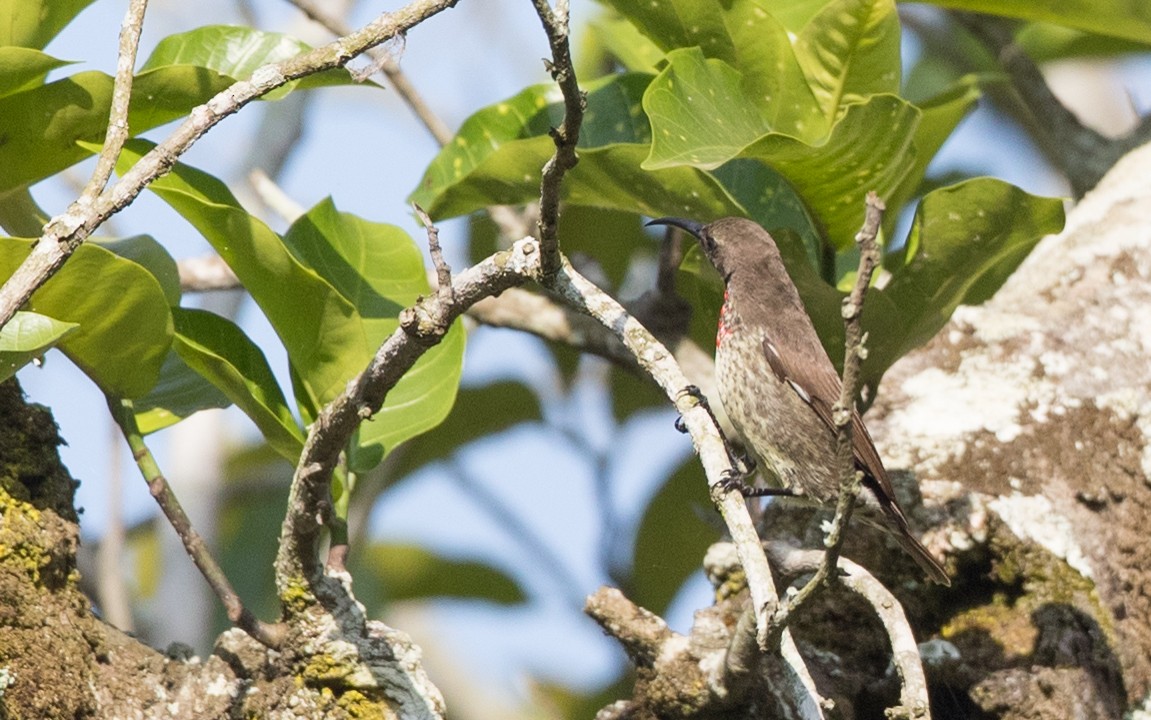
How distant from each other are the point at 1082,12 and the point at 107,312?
3.30m

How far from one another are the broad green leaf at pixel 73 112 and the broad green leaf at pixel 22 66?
4cm

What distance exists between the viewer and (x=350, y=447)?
3.39 metres

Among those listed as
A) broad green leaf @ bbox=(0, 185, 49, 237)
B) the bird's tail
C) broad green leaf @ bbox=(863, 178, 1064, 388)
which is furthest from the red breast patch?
broad green leaf @ bbox=(0, 185, 49, 237)

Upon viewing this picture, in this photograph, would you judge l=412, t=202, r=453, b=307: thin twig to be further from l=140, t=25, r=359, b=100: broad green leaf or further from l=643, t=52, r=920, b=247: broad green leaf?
l=140, t=25, r=359, b=100: broad green leaf

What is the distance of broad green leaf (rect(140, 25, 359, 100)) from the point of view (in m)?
3.35

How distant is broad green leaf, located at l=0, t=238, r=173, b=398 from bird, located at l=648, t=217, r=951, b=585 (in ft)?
4.92

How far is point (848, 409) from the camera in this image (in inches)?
82.4

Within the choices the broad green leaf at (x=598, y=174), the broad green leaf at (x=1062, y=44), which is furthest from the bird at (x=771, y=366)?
the broad green leaf at (x=1062, y=44)

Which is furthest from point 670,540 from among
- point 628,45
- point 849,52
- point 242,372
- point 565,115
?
point 565,115

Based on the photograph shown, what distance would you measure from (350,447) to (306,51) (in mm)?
1010

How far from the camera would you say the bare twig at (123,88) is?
2.68 metres

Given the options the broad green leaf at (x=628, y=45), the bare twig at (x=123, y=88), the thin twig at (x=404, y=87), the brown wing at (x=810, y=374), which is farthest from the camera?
the thin twig at (x=404, y=87)

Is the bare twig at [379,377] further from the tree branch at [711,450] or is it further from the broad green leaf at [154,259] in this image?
the broad green leaf at [154,259]

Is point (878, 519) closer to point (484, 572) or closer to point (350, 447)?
point (350, 447)
